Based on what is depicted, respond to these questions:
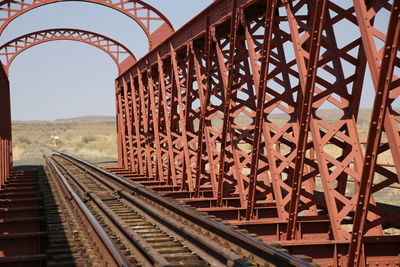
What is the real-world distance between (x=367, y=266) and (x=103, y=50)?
87.0ft

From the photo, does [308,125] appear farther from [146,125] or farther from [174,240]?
[146,125]

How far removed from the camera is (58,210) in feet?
41.8

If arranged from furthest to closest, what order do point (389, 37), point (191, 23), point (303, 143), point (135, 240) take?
point (191, 23) < point (135, 240) < point (303, 143) < point (389, 37)

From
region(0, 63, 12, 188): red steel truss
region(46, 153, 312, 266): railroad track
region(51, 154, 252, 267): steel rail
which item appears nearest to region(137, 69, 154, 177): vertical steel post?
region(0, 63, 12, 188): red steel truss

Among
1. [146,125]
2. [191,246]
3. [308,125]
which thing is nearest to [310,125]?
[308,125]

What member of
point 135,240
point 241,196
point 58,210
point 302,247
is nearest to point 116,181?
point 58,210

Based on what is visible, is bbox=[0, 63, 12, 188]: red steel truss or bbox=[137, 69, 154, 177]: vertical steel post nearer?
bbox=[0, 63, 12, 188]: red steel truss

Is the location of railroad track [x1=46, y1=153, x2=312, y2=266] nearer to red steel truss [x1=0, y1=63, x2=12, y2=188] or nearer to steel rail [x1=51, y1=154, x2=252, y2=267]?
steel rail [x1=51, y1=154, x2=252, y2=267]

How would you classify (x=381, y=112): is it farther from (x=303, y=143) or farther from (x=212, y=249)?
(x=212, y=249)

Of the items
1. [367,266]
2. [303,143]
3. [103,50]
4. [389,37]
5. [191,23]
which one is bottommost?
[367,266]

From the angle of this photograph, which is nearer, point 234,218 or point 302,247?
point 302,247

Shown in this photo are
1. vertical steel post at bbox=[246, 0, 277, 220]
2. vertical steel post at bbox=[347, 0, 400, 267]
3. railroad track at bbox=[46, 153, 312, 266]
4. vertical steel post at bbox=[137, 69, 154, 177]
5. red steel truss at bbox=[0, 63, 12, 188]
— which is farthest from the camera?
vertical steel post at bbox=[137, 69, 154, 177]

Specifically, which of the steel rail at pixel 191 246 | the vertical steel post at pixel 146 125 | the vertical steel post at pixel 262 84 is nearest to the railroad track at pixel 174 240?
the steel rail at pixel 191 246

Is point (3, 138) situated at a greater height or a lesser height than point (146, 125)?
lesser
